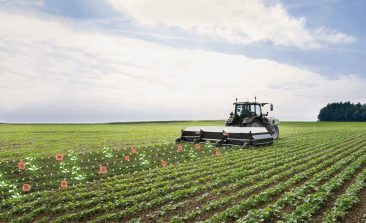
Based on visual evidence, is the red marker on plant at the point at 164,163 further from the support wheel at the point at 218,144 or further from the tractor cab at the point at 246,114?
the tractor cab at the point at 246,114

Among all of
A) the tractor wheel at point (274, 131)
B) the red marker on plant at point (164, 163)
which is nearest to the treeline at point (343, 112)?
the tractor wheel at point (274, 131)

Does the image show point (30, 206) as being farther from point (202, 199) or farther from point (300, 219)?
point (300, 219)

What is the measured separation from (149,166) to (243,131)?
934cm

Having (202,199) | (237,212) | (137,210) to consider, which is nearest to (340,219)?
(237,212)

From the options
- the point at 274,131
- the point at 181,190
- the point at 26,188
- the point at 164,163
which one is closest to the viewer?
the point at 181,190

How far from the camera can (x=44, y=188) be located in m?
11.7

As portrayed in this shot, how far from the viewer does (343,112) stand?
137000 millimetres

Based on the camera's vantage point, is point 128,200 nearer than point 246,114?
Yes

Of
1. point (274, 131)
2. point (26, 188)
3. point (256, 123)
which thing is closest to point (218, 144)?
point (256, 123)

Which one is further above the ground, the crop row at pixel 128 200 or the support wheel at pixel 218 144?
the support wheel at pixel 218 144

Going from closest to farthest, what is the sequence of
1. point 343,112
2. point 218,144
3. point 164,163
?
point 164,163 < point 218,144 < point 343,112

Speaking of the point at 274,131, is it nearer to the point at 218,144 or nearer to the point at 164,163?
the point at 218,144

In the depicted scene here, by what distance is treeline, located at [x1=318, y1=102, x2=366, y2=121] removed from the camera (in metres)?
131

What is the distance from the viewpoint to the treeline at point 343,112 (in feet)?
429
